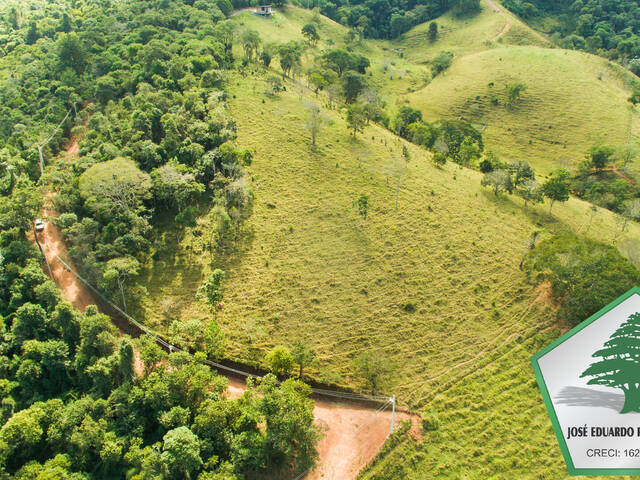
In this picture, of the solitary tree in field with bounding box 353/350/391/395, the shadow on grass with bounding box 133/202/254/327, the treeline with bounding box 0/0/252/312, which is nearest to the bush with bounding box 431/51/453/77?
the treeline with bounding box 0/0/252/312

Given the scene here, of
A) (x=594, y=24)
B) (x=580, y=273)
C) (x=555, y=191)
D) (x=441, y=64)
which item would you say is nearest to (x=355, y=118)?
(x=555, y=191)

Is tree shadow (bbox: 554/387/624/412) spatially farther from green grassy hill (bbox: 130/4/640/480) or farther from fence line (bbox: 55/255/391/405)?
fence line (bbox: 55/255/391/405)

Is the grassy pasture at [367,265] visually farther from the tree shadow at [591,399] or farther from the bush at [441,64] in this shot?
the bush at [441,64]

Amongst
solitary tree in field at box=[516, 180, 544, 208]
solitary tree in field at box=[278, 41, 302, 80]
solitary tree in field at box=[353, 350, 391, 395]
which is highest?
solitary tree in field at box=[278, 41, 302, 80]

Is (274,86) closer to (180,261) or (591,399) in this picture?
(180,261)

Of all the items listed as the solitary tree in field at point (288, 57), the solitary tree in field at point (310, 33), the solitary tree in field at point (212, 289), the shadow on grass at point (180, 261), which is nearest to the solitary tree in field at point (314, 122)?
the shadow on grass at point (180, 261)

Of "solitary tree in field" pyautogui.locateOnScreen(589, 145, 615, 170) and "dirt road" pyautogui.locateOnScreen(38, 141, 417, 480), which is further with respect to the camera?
"solitary tree in field" pyautogui.locateOnScreen(589, 145, 615, 170)

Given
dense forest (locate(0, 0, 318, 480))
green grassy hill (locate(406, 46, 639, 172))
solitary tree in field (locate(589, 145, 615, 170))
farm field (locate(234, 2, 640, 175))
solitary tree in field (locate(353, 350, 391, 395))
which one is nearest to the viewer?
dense forest (locate(0, 0, 318, 480))
